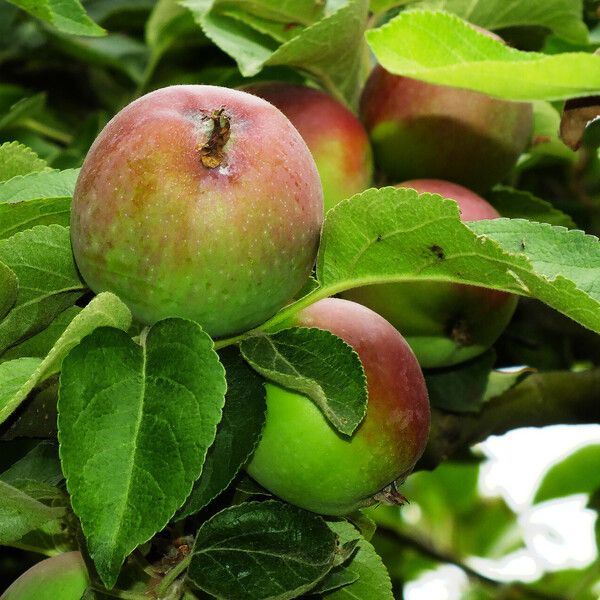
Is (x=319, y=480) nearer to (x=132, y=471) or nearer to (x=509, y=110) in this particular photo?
(x=132, y=471)

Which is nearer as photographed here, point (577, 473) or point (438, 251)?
point (438, 251)

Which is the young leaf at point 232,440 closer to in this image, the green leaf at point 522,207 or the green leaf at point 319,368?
the green leaf at point 319,368

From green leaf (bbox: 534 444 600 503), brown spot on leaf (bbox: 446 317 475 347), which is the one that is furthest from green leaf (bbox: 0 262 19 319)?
green leaf (bbox: 534 444 600 503)

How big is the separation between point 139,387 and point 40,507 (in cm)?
16

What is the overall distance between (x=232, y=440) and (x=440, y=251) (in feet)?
0.65

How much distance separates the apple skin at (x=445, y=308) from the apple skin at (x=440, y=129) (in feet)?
0.17

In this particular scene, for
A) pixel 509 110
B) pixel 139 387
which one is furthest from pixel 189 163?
pixel 509 110

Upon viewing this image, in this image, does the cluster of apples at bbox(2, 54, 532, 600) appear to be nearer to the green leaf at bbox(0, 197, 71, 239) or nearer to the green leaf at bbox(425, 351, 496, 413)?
the green leaf at bbox(0, 197, 71, 239)

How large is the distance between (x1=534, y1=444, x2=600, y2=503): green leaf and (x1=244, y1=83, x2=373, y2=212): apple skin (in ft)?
3.03

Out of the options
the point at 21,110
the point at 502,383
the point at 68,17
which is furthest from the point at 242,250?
the point at 21,110

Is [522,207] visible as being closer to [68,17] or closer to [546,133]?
[546,133]

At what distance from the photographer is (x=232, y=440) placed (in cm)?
76

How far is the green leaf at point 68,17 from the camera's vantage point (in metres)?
1.01

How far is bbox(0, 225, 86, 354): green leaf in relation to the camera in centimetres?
80
